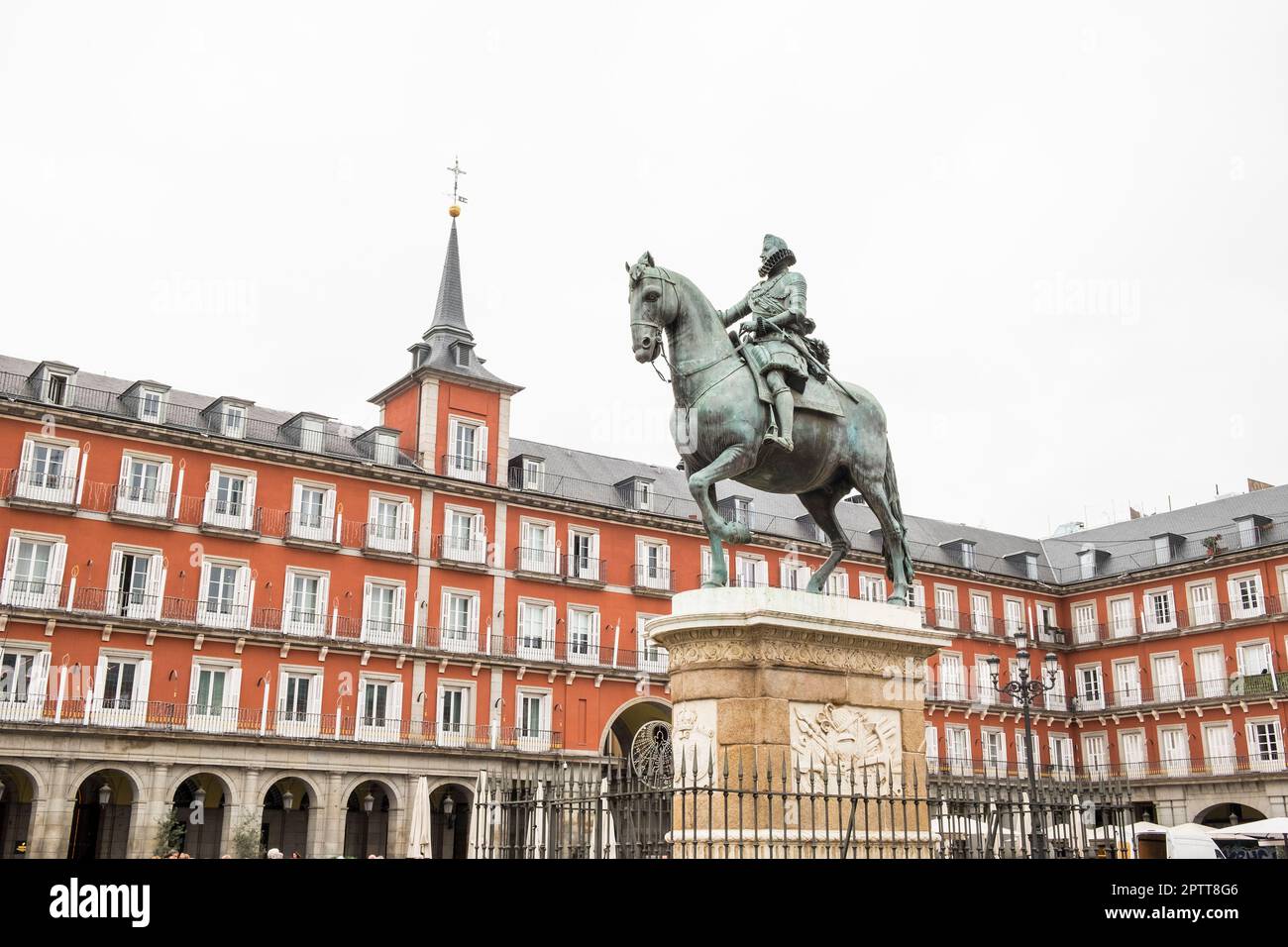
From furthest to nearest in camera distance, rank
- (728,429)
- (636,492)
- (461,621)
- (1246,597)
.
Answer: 1. (1246,597)
2. (636,492)
3. (461,621)
4. (728,429)

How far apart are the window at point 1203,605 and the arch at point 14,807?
1684 inches

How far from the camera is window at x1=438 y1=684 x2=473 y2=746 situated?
124 feet

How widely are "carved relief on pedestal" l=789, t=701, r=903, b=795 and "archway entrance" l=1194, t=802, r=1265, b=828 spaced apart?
140 feet

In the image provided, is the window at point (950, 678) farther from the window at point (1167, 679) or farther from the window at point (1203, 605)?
the window at point (1203, 605)

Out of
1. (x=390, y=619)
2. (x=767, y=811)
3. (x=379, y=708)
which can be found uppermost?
(x=390, y=619)

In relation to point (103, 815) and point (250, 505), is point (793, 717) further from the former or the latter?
point (103, 815)

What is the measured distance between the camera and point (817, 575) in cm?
952

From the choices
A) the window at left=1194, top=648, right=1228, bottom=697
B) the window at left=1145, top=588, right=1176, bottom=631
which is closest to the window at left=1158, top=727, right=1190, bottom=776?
the window at left=1194, top=648, right=1228, bottom=697

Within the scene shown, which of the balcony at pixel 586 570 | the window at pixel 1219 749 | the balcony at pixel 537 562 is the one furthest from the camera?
the window at pixel 1219 749

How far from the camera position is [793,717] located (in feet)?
26.7

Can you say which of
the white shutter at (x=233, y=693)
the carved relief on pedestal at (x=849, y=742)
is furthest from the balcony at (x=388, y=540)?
the carved relief on pedestal at (x=849, y=742)

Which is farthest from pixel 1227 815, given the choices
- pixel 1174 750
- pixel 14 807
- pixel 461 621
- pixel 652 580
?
pixel 14 807

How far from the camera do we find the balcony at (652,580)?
43125 mm

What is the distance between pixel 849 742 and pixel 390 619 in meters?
31.5
